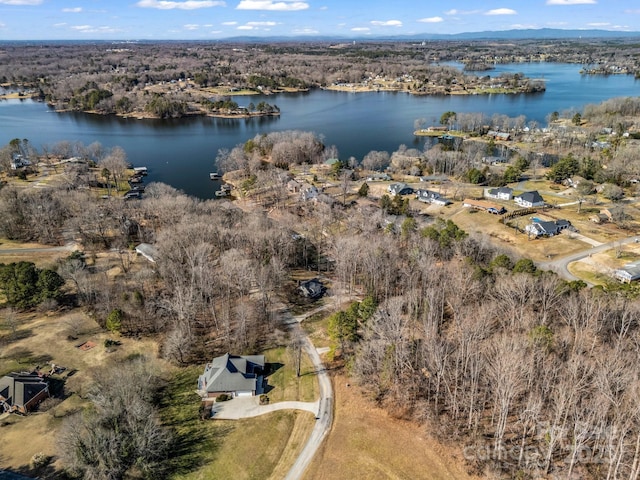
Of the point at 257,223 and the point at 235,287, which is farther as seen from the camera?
the point at 257,223

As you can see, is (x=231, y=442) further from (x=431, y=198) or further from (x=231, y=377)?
(x=431, y=198)

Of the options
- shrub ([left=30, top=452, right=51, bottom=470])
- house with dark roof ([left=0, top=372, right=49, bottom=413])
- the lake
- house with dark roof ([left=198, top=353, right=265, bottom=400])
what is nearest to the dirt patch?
house with dark roof ([left=198, top=353, right=265, bottom=400])

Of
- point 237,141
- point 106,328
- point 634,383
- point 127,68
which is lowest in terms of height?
point 106,328

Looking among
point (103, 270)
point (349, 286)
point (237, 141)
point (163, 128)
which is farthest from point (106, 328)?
point (163, 128)

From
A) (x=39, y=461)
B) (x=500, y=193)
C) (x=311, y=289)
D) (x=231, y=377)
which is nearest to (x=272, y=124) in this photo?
(x=500, y=193)

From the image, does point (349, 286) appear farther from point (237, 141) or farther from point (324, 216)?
point (237, 141)

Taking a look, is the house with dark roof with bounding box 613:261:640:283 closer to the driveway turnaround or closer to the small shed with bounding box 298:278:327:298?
the small shed with bounding box 298:278:327:298

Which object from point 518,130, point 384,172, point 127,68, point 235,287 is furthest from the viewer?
point 127,68

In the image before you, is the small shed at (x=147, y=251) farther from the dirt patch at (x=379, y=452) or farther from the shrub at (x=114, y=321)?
the dirt patch at (x=379, y=452)
